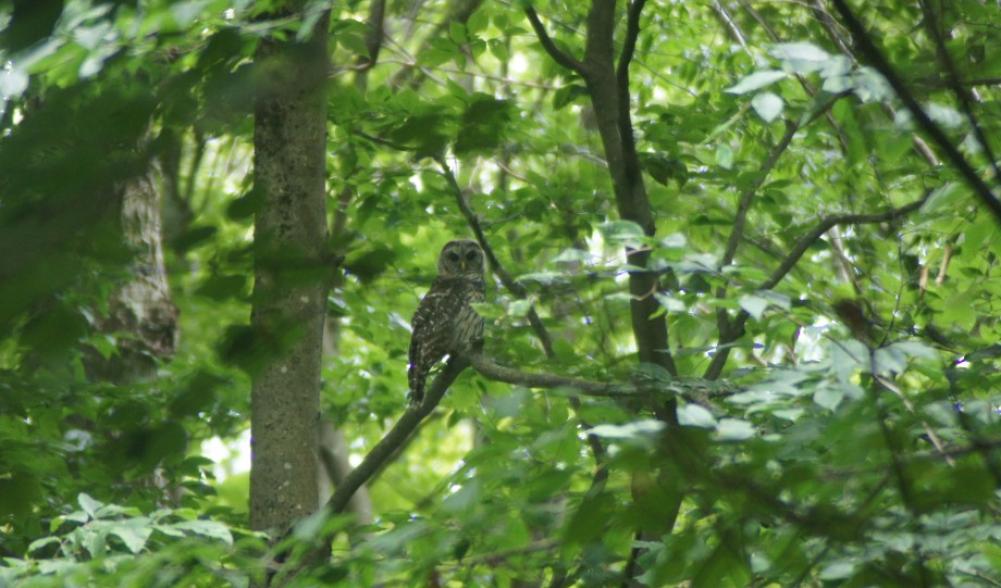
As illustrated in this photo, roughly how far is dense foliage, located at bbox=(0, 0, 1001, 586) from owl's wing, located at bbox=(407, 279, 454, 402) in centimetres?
29

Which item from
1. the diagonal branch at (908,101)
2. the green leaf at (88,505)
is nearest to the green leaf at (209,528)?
the green leaf at (88,505)

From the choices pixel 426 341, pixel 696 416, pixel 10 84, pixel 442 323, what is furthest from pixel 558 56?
pixel 10 84

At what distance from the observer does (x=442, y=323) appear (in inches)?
239

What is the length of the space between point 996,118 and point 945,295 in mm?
1714

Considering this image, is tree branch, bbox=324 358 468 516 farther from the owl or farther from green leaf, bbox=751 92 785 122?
green leaf, bbox=751 92 785 122

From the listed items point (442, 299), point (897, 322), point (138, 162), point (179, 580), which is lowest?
point (179, 580)

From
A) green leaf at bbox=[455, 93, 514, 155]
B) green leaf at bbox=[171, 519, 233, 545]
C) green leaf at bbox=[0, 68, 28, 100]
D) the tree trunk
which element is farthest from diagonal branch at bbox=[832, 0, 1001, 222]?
the tree trunk

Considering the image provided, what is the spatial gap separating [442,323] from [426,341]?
0.13 m

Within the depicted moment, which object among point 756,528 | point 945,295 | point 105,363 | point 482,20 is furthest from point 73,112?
point 105,363

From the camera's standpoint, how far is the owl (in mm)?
5973

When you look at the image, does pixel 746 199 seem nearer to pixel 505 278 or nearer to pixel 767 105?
pixel 505 278

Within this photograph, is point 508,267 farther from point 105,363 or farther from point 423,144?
point 423,144

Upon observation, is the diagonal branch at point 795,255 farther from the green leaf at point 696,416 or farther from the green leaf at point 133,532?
the green leaf at point 133,532

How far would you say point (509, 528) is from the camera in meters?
2.73
